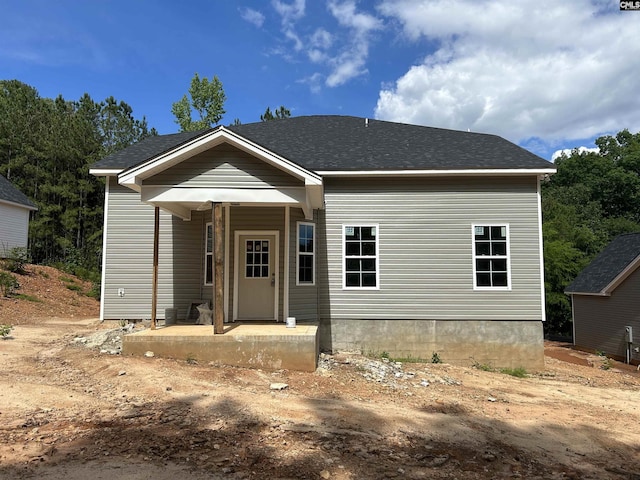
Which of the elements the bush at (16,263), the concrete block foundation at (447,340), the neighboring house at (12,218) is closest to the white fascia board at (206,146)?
the concrete block foundation at (447,340)

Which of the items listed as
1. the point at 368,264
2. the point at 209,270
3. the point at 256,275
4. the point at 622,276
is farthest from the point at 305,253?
the point at 622,276

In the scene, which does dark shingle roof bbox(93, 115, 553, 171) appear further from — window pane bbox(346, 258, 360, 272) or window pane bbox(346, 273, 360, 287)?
window pane bbox(346, 273, 360, 287)

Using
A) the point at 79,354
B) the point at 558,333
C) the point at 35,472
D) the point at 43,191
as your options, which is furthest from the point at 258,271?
the point at 558,333

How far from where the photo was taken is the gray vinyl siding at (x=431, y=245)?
10.8 metres

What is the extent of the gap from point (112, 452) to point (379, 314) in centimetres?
765

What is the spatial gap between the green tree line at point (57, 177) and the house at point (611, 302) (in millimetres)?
26926

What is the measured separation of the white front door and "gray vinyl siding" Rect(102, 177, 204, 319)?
5.40 feet

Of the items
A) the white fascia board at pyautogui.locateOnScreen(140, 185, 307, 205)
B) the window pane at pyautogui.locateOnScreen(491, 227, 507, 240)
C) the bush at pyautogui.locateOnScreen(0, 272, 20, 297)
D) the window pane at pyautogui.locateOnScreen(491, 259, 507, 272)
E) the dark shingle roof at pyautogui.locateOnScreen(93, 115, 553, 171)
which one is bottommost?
the bush at pyautogui.locateOnScreen(0, 272, 20, 297)

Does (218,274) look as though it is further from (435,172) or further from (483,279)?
(483,279)

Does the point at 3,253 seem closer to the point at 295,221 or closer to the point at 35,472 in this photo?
the point at 295,221

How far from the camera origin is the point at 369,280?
11.1 m

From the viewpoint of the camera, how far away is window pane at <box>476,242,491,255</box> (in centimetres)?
1100

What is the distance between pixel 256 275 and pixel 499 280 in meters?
6.02
